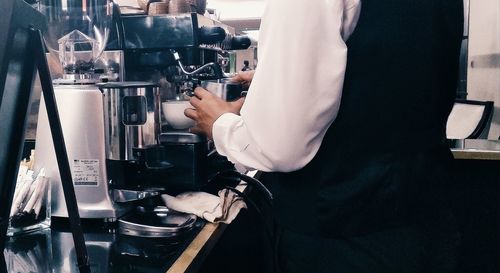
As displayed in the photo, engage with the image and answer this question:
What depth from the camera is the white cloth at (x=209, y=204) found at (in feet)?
3.73

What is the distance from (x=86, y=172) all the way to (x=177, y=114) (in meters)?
0.28

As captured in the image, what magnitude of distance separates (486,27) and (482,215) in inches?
79.6

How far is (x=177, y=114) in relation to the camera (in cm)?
130

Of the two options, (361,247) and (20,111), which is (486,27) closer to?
(361,247)

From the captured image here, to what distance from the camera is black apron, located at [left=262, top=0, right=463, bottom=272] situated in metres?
0.88

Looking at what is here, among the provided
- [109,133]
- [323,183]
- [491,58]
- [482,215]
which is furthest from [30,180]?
[491,58]

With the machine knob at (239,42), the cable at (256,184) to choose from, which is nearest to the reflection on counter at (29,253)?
the cable at (256,184)

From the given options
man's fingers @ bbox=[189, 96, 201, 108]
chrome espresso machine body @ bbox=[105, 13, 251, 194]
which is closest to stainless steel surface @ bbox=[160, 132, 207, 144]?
chrome espresso machine body @ bbox=[105, 13, 251, 194]

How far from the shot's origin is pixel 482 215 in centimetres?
201

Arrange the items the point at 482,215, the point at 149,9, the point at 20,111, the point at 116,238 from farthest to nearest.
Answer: the point at 482,215
the point at 149,9
the point at 116,238
the point at 20,111

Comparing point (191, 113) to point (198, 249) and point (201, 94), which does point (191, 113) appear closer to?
point (201, 94)

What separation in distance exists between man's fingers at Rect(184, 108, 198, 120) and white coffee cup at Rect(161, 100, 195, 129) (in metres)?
0.09

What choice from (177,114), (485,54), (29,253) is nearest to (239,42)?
(177,114)

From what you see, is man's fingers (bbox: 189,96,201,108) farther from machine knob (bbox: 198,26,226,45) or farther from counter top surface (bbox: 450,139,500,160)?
counter top surface (bbox: 450,139,500,160)
